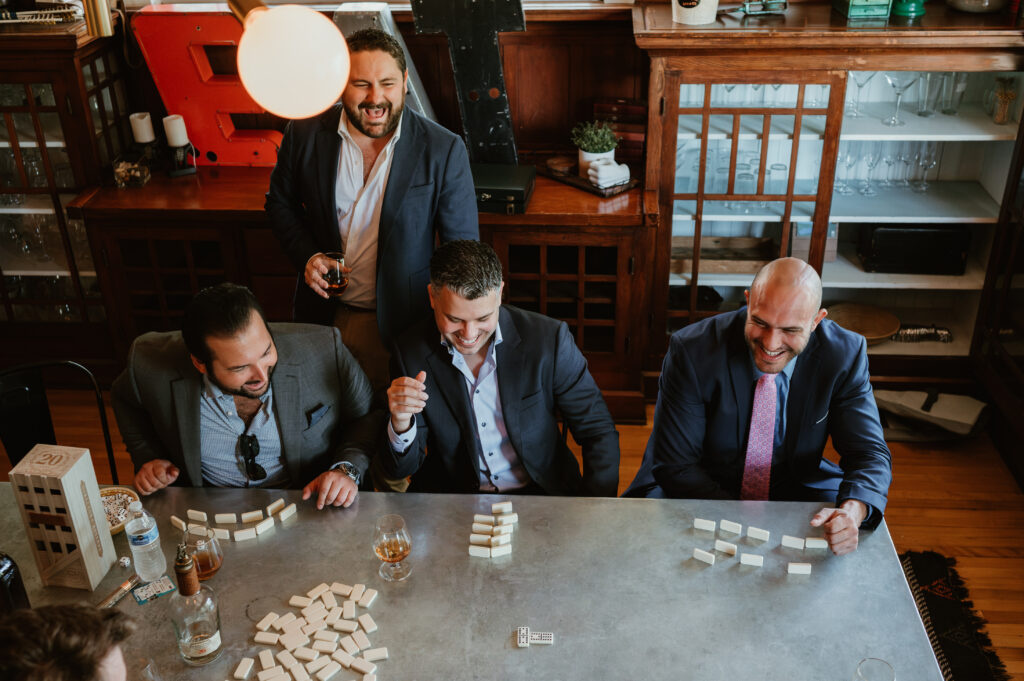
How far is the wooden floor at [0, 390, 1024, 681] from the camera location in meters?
3.21

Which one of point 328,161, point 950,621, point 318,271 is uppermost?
point 328,161

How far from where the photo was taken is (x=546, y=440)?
9.02 feet

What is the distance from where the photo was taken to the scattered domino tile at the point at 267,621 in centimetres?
201

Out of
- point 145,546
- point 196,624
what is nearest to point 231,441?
point 145,546

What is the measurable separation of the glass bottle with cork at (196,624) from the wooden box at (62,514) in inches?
12.4

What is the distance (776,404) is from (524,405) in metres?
0.72

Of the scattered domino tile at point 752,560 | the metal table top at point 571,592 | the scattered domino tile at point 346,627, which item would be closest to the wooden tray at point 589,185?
the metal table top at point 571,592

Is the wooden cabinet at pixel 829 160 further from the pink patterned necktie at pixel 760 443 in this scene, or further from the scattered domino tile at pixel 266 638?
the scattered domino tile at pixel 266 638

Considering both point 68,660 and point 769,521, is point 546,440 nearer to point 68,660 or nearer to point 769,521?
point 769,521

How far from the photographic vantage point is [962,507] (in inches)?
145

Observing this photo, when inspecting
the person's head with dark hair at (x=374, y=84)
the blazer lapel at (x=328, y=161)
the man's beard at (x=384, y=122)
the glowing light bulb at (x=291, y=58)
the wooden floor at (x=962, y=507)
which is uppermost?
the glowing light bulb at (x=291, y=58)

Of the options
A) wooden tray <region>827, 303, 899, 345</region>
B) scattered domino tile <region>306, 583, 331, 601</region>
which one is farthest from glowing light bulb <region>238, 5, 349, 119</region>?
wooden tray <region>827, 303, 899, 345</region>

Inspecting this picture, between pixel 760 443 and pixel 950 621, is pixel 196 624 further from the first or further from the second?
pixel 950 621

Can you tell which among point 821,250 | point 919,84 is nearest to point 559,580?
point 821,250
